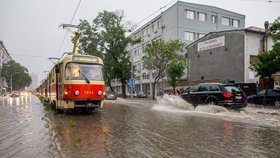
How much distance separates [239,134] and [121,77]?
42.3 metres

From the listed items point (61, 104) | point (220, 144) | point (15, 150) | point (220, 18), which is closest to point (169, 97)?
point (61, 104)

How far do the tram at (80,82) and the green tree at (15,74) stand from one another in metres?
87.6

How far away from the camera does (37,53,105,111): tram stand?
591 inches

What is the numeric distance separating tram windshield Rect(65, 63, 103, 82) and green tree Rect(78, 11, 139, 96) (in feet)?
107

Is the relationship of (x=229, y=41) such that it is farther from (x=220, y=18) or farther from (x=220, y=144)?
(x=220, y=144)

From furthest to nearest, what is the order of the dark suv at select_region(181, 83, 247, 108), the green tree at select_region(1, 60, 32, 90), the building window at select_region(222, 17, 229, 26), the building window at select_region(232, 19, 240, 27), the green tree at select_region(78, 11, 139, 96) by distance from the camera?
the green tree at select_region(1, 60, 32, 90), the building window at select_region(232, 19, 240, 27), the building window at select_region(222, 17, 229, 26), the green tree at select_region(78, 11, 139, 96), the dark suv at select_region(181, 83, 247, 108)

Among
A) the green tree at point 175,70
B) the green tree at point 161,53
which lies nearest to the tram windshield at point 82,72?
the green tree at point 161,53

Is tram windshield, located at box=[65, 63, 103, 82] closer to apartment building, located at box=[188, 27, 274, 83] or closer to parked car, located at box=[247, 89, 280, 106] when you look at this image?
parked car, located at box=[247, 89, 280, 106]

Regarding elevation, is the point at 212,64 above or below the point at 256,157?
above

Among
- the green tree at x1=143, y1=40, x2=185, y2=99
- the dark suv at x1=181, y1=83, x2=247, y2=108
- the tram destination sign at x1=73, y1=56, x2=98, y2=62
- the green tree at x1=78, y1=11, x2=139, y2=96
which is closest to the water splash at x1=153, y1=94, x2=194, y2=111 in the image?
the dark suv at x1=181, y1=83, x2=247, y2=108

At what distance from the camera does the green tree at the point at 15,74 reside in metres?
98.4

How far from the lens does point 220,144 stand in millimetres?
7520

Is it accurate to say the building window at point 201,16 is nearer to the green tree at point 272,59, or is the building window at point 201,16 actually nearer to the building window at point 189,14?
the building window at point 189,14

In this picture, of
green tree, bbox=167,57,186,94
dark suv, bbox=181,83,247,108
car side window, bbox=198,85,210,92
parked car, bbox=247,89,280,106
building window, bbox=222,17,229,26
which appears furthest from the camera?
building window, bbox=222,17,229,26
